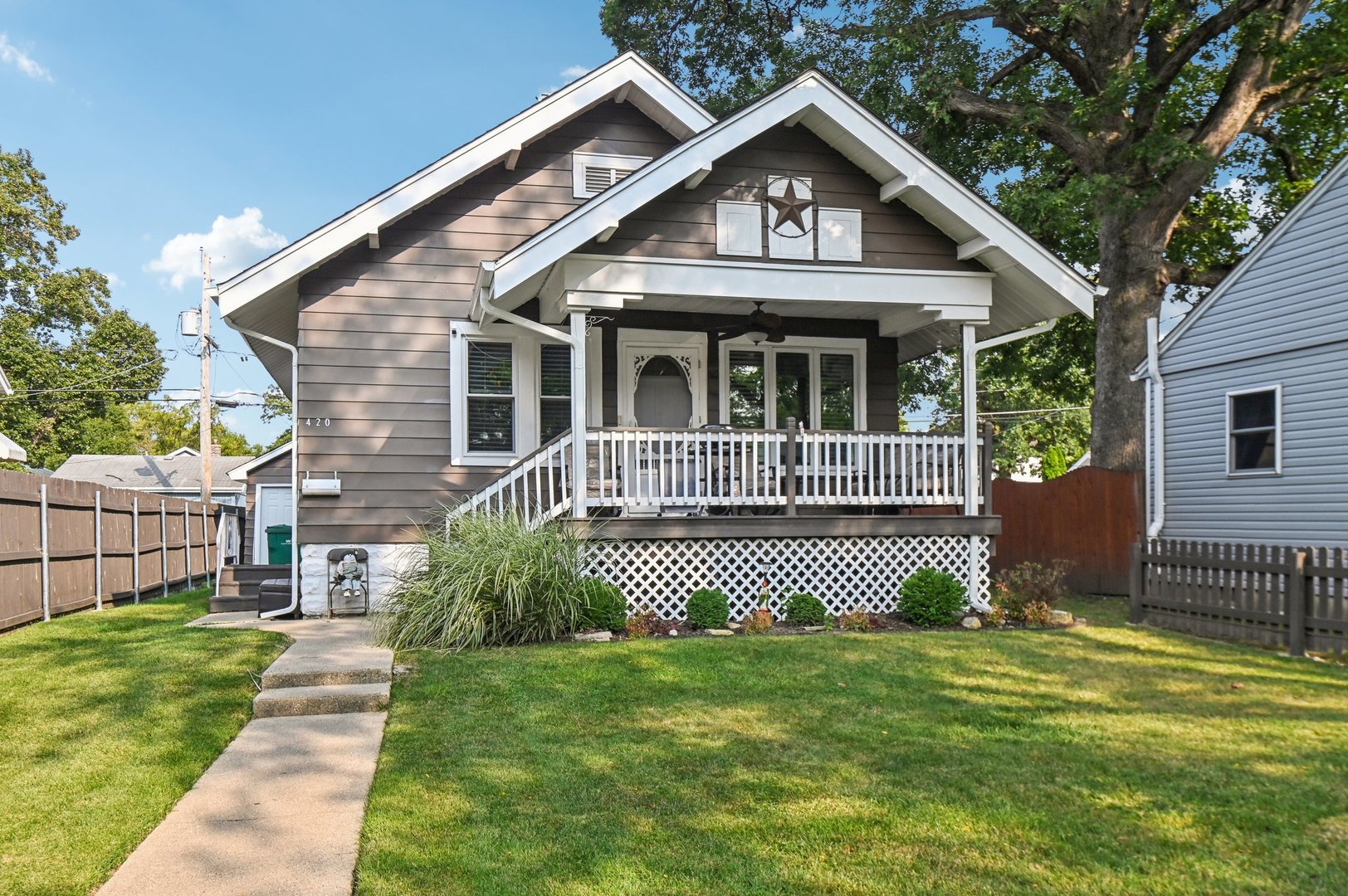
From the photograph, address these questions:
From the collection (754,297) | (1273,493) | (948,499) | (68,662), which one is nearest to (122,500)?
(68,662)

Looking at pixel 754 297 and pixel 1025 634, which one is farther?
pixel 754 297

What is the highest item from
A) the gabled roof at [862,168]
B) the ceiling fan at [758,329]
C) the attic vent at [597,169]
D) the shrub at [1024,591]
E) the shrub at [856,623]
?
the attic vent at [597,169]

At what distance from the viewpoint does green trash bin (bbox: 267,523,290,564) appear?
579 inches

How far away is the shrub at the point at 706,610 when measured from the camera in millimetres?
9328

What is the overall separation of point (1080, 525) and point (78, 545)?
1389 cm

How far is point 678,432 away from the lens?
9.87 metres

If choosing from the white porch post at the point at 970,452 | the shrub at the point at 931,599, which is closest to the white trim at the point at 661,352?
the white porch post at the point at 970,452

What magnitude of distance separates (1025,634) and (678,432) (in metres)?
3.92

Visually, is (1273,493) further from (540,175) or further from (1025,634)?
(540,175)

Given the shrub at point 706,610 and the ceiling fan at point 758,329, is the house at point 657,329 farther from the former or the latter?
the shrub at point 706,610

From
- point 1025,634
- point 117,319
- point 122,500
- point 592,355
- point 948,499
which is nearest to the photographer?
point 1025,634

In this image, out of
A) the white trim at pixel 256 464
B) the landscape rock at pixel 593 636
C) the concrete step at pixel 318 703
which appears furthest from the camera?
the white trim at pixel 256 464

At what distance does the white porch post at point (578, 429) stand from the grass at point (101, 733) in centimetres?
295

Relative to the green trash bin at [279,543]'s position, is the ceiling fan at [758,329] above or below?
above
